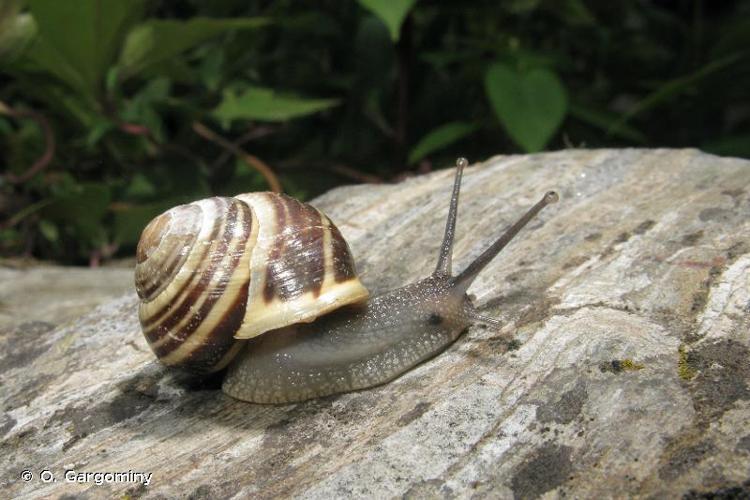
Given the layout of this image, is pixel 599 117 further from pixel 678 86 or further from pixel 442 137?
pixel 442 137

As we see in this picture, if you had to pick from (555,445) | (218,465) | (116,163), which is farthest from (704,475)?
(116,163)

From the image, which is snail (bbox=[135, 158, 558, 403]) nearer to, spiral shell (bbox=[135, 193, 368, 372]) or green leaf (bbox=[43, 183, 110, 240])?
spiral shell (bbox=[135, 193, 368, 372])

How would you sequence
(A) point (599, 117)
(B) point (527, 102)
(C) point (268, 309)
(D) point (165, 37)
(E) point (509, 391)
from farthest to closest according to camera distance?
1. (A) point (599, 117)
2. (D) point (165, 37)
3. (B) point (527, 102)
4. (C) point (268, 309)
5. (E) point (509, 391)

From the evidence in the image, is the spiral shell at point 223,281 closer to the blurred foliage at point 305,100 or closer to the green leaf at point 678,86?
the blurred foliage at point 305,100

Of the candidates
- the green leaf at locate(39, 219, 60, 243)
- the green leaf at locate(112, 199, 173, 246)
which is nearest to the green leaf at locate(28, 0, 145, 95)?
the green leaf at locate(112, 199, 173, 246)

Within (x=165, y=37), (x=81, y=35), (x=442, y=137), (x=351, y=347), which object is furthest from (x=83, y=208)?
(x=351, y=347)

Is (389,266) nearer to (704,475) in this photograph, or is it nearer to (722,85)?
(704,475)

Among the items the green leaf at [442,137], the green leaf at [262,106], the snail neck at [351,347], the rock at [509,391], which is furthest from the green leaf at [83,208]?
the snail neck at [351,347]
